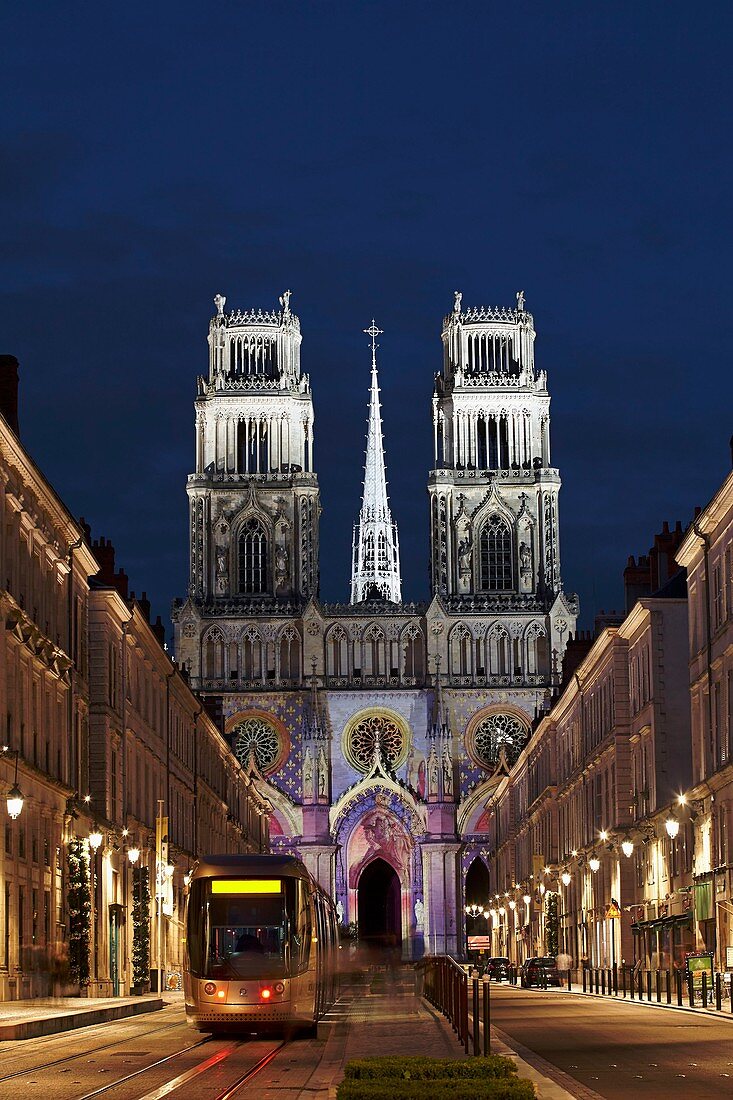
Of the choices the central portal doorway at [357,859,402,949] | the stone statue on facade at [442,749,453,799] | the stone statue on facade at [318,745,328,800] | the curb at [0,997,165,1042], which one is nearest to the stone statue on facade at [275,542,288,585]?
the stone statue on facade at [318,745,328,800]

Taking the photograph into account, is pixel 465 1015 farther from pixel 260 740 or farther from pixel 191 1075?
pixel 260 740

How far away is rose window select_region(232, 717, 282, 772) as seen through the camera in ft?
430

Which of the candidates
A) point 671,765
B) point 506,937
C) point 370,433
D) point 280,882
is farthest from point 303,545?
point 280,882

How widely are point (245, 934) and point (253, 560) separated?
103488mm

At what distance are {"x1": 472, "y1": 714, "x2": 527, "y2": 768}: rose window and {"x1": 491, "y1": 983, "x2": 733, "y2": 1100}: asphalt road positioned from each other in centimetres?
8577

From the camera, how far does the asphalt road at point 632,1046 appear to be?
20.3m

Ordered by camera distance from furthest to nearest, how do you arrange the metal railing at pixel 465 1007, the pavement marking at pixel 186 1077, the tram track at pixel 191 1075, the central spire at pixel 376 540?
1. the central spire at pixel 376 540
2. the metal railing at pixel 465 1007
3. the tram track at pixel 191 1075
4. the pavement marking at pixel 186 1077

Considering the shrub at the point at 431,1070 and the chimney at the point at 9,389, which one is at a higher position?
the chimney at the point at 9,389

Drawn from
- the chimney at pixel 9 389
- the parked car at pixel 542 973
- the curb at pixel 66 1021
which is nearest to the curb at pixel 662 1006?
the parked car at pixel 542 973

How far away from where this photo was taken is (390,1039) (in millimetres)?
28625

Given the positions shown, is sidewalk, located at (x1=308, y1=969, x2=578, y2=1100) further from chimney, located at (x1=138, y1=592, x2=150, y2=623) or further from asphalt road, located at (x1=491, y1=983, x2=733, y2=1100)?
chimney, located at (x1=138, y1=592, x2=150, y2=623)

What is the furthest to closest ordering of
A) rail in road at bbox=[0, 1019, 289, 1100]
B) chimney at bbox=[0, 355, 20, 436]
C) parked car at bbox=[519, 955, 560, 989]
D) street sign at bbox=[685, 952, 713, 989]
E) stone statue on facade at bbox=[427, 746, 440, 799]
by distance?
stone statue on facade at bbox=[427, 746, 440, 799] → parked car at bbox=[519, 955, 560, 989] → chimney at bbox=[0, 355, 20, 436] → street sign at bbox=[685, 952, 713, 989] → rail in road at bbox=[0, 1019, 289, 1100]

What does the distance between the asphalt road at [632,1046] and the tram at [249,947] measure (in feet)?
11.8

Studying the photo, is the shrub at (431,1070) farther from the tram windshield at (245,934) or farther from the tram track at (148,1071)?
the tram windshield at (245,934)
